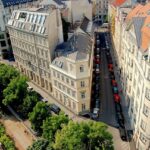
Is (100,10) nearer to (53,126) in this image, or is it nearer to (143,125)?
(143,125)

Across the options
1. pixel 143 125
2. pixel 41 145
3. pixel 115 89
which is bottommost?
pixel 115 89

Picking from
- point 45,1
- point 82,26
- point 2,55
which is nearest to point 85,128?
point 82,26

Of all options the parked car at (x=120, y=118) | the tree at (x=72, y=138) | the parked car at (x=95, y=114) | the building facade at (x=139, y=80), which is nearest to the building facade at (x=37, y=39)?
the parked car at (x=95, y=114)

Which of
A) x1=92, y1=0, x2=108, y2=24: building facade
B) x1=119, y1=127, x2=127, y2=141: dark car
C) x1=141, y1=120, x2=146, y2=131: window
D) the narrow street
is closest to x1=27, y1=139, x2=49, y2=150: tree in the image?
x1=119, y1=127, x2=127, y2=141: dark car

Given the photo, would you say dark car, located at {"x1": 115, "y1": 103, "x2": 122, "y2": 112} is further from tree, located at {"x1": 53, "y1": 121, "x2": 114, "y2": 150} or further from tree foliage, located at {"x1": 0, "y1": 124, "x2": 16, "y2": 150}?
tree foliage, located at {"x1": 0, "y1": 124, "x2": 16, "y2": 150}

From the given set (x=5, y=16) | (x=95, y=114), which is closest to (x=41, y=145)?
(x=95, y=114)

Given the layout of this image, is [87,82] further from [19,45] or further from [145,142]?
[19,45]
